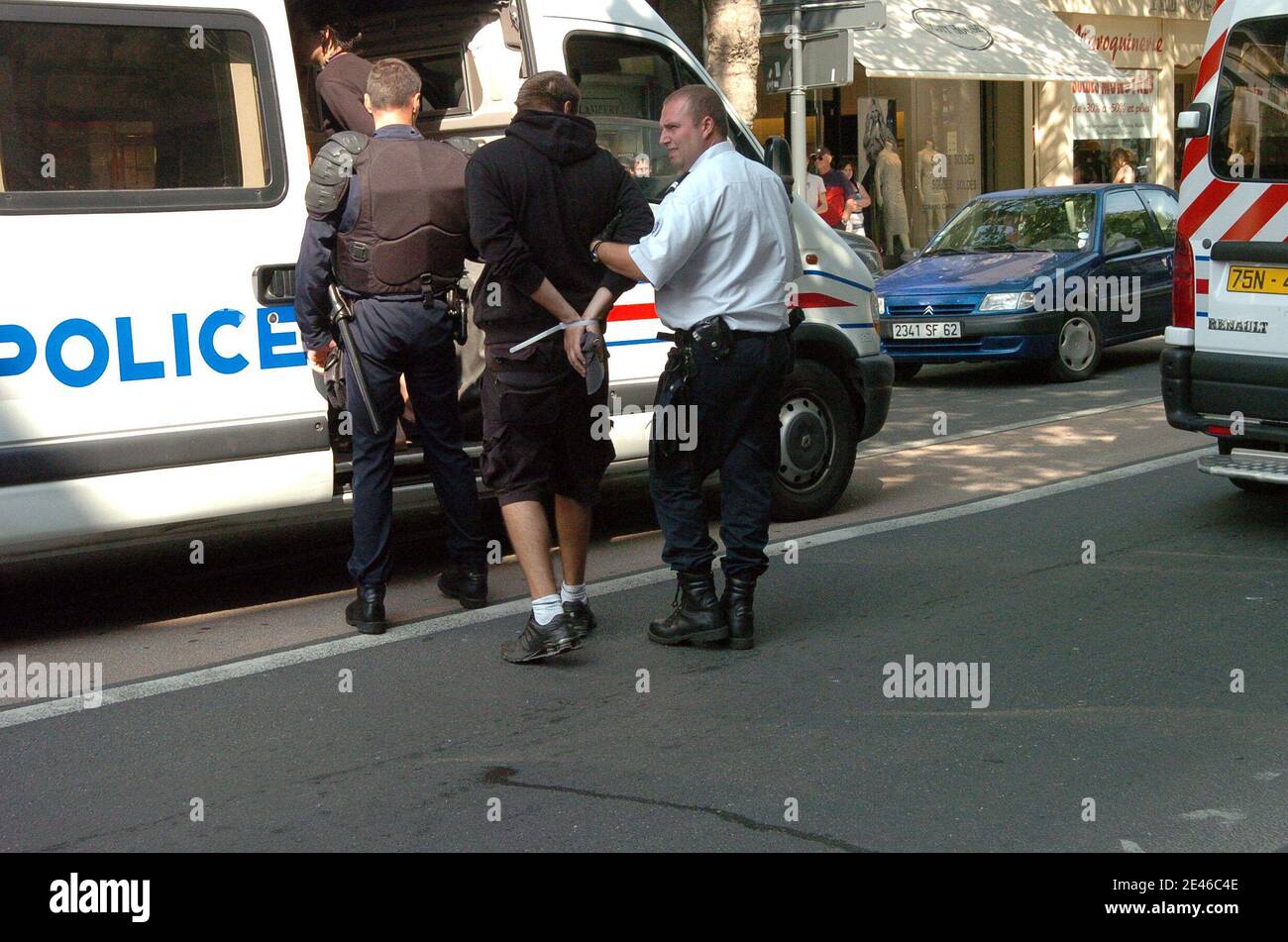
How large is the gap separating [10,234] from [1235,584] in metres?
4.62

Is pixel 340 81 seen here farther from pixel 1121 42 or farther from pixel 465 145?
pixel 1121 42

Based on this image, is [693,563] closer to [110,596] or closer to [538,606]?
[538,606]

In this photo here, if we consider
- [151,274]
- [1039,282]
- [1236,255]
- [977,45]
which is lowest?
[1039,282]

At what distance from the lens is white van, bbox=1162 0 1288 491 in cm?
710

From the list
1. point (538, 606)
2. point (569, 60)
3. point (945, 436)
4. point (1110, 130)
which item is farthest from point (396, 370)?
point (1110, 130)

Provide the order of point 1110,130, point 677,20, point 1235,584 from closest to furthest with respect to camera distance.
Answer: point 1235,584, point 677,20, point 1110,130

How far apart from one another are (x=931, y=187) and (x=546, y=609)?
19772 mm

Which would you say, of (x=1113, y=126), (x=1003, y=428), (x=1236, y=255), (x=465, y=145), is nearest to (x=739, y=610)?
(x=465, y=145)

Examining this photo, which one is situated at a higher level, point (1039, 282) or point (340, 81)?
point (340, 81)

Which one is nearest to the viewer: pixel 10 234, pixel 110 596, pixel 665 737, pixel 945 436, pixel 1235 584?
pixel 665 737

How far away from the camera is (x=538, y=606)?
18.4ft

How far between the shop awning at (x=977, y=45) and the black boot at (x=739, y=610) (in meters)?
15.2

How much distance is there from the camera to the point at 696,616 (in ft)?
18.9

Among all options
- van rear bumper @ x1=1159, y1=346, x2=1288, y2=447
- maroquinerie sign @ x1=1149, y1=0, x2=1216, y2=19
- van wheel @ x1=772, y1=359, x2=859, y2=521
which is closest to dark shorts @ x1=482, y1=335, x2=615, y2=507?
van wheel @ x1=772, y1=359, x2=859, y2=521
